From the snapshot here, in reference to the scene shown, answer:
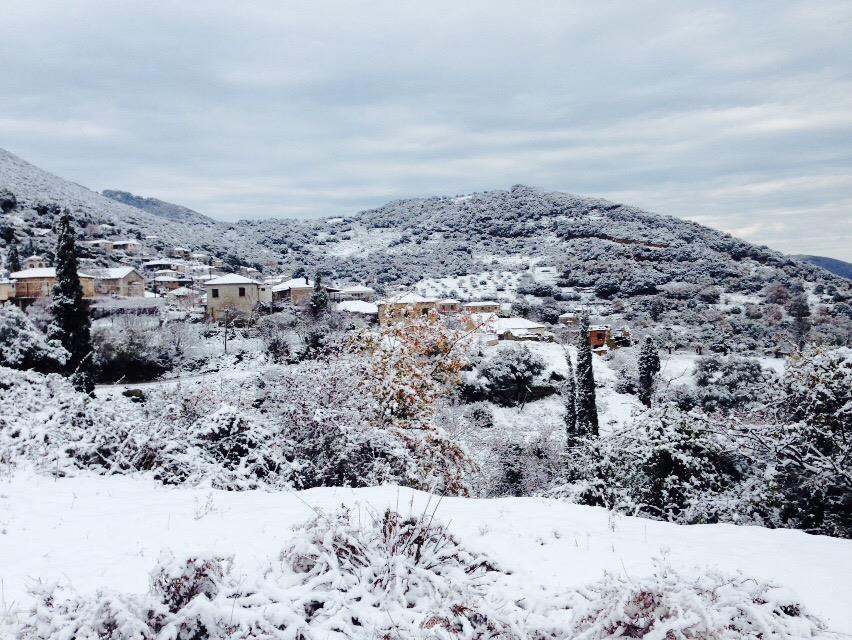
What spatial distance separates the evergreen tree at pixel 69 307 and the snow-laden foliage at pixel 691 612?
2358 centimetres

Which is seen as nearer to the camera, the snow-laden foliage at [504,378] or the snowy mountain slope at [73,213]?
the snow-laden foliage at [504,378]

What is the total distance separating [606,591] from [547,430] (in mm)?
26086

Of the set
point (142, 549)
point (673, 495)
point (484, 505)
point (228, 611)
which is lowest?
point (673, 495)

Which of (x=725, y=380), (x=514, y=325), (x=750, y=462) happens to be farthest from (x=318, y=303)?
(x=750, y=462)

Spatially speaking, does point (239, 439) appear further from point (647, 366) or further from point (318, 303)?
point (318, 303)

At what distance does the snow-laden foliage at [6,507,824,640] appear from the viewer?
2.86m

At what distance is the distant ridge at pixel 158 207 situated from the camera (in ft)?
514

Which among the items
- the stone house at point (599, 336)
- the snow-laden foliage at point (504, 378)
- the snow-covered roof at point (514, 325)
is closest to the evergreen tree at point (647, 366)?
the snow-laden foliage at point (504, 378)

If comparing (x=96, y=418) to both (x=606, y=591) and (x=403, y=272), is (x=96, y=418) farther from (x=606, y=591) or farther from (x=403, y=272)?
(x=403, y=272)

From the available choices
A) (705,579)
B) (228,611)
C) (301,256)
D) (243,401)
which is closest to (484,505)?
(705,579)

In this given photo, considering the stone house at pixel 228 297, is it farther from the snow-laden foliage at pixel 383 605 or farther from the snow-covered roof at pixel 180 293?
the snow-laden foliage at pixel 383 605

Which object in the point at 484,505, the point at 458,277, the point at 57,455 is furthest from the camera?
the point at 458,277

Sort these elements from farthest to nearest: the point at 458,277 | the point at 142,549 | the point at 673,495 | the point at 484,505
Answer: the point at 458,277, the point at 673,495, the point at 484,505, the point at 142,549

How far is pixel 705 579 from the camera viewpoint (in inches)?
127
